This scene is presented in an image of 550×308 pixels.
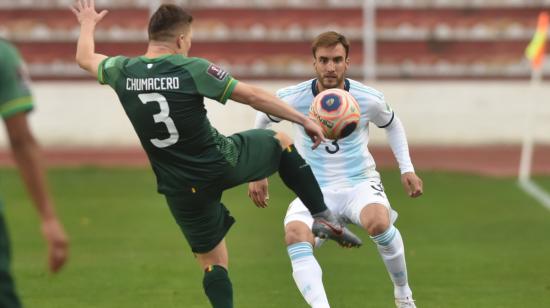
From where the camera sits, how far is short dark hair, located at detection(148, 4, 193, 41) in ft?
22.2

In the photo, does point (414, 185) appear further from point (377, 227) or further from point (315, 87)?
point (315, 87)

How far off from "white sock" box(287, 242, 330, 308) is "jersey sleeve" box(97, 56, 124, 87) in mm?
1871

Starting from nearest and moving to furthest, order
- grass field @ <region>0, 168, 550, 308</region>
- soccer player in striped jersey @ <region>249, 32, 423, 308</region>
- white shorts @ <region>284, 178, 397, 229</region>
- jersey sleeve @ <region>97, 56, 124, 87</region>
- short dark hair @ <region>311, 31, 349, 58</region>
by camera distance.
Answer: jersey sleeve @ <region>97, 56, 124, 87</region> < soccer player in striped jersey @ <region>249, 32, 423, 308</region> < white shorts @ <region>284, 178, 397, 229</region> < short dark hair @ <region>311, 31, 349, 58</region> < grass field @ <region>0, 168, 550, 308</region>

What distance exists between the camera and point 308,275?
7.66m

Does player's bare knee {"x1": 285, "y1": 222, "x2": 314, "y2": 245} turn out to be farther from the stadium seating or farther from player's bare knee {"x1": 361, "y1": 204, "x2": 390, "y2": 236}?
the stadium seating

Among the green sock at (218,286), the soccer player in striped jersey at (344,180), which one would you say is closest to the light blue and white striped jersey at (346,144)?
the soccer player in striped jersey at (344,180)

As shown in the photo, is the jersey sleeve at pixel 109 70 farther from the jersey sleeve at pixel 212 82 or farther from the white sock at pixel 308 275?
the white sock at pixel 308 275

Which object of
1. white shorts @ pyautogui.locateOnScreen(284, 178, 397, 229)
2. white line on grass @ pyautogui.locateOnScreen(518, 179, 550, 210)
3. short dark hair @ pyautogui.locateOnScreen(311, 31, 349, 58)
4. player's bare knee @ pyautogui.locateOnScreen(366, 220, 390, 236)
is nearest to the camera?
player's bare knee @ pyautogui.locateOnScreen(366, 220, 390, 236)

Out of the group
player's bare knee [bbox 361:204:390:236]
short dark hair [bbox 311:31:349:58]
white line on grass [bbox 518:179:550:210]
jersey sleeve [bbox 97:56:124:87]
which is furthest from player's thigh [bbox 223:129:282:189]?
white line on grass [bbox 518:179:550:210]

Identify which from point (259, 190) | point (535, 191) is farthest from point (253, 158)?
point (535, 191)

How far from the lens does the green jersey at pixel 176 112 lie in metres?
6.64

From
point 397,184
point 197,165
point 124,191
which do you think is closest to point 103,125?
point 124,191

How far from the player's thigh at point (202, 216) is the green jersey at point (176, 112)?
84 millimetres

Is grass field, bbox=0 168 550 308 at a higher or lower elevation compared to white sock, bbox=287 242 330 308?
lower
